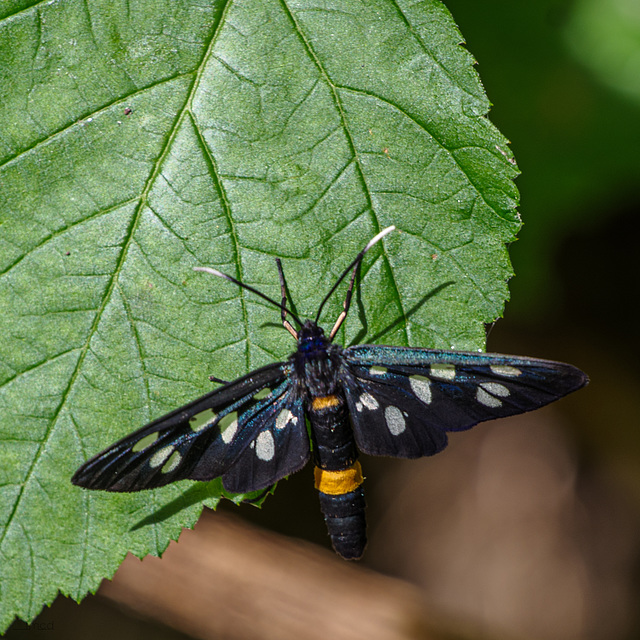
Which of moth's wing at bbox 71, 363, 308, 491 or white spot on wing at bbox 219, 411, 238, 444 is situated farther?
white spot on wing at bbox 219, 411, 238, 444

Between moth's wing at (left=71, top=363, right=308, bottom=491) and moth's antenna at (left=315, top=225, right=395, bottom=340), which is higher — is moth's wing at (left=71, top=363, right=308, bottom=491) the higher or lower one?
the lower one

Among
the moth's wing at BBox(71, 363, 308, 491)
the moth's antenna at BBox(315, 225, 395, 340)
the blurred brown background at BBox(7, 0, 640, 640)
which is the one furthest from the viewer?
the blurred brown background at BBox(7, 0, 640, 640)

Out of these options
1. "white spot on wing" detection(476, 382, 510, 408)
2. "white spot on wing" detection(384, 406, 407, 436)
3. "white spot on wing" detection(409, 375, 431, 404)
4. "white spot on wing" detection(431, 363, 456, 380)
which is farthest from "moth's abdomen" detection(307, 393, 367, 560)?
"white spot on wing" detection(476, 382, 510, 408)

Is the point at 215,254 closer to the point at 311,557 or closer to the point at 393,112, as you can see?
the point at 393,112

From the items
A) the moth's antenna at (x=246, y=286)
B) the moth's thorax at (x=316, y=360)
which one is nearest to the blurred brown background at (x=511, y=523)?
the moth's thorax at (x=316, y=360)

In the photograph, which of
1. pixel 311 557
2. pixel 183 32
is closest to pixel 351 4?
pixel 183 32

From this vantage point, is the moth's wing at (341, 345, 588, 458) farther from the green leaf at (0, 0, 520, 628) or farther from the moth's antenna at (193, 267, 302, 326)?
the moth's antenna at (193, 267, 302, 326)

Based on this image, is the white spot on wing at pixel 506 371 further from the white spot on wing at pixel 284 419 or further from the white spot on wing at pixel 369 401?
the white spot on wing at pixel 284 419
